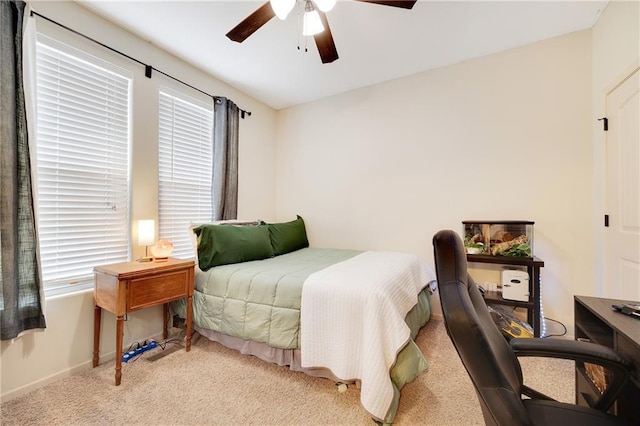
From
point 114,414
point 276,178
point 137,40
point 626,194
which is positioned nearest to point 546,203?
point 626,194

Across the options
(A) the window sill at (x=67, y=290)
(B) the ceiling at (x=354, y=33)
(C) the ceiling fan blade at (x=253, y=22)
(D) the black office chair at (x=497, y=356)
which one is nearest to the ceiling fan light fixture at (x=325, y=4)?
(C) the ceiling fan blade at (x=253, y=22)

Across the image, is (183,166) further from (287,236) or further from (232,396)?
(232,396)

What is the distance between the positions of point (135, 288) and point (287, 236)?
166 centimetres

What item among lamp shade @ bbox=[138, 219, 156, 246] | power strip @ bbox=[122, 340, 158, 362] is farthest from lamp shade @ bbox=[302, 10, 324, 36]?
power strip @ bbox=[122, 340, 158, 362]

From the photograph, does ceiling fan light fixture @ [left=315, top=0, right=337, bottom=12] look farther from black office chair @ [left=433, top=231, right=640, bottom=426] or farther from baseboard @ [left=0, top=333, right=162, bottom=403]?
baseboard @ [left=0, top=333, right=162, bottom=403]

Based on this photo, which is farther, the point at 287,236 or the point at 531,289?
the point at 287,236

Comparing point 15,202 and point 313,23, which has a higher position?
point 313,23

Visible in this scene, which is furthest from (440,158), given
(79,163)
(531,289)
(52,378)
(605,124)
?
(52,378)

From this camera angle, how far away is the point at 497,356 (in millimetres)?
849

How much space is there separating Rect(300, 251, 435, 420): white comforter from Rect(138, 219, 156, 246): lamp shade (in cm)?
141

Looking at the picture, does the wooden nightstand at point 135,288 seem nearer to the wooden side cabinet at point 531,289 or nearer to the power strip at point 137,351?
the power strip at point 137,351

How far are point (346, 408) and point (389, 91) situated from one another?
3.20 metres

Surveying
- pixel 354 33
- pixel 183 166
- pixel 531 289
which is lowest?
pixel 531 289

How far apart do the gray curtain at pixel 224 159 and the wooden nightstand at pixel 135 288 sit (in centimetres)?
105
